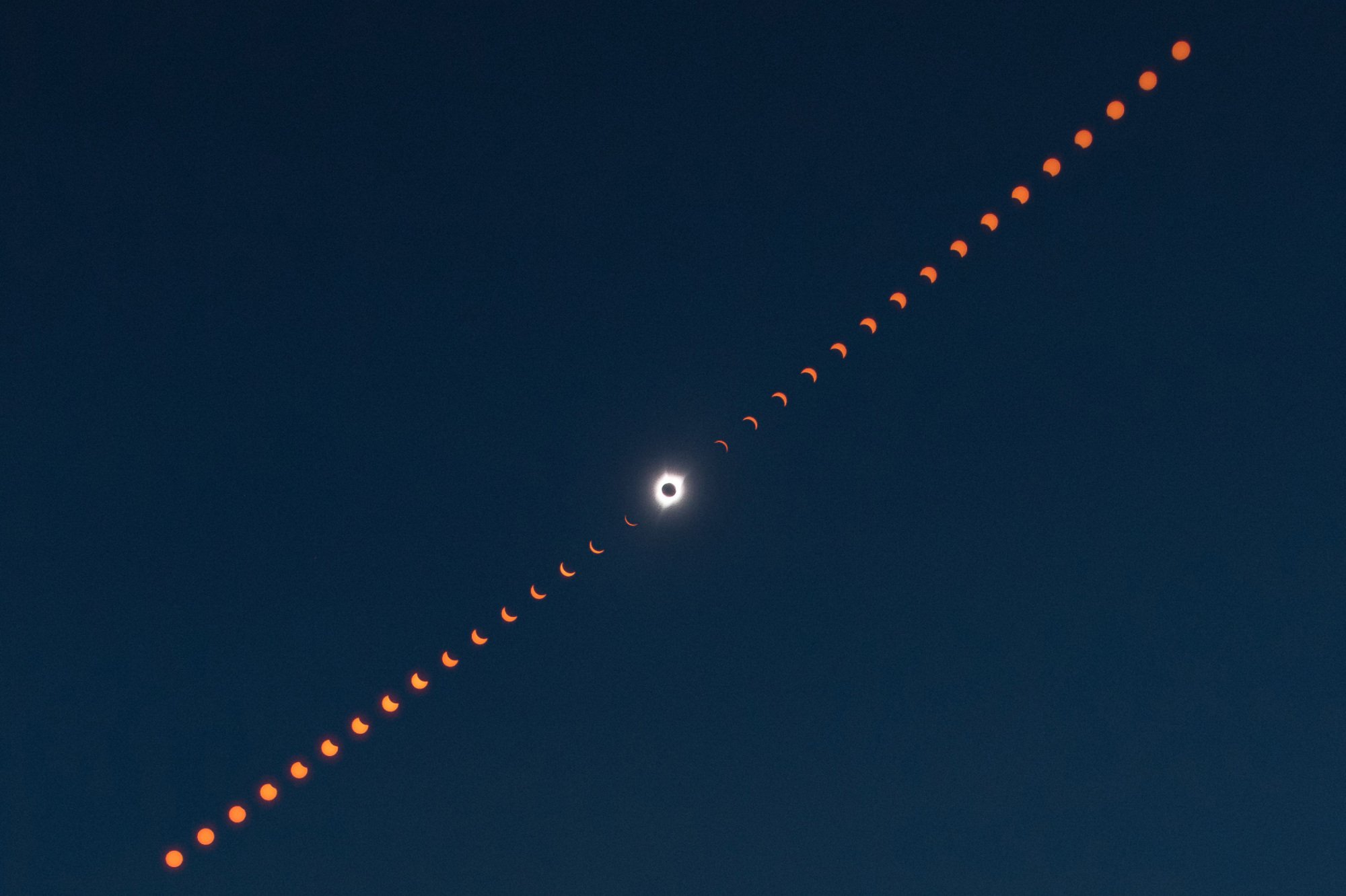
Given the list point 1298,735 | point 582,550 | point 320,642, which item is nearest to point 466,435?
point 582,550

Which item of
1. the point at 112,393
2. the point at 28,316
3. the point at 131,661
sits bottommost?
the point at 131,661

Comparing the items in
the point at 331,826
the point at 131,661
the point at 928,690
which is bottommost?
the point at 928,690

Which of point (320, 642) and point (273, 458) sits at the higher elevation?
point (273, 458)

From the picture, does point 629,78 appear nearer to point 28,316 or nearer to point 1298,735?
point 28,316

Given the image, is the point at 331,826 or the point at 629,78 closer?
the point at 331,826

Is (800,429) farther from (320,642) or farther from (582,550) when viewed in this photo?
(320,642)

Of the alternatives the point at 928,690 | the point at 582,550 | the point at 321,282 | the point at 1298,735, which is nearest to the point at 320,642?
the point at 582,550
